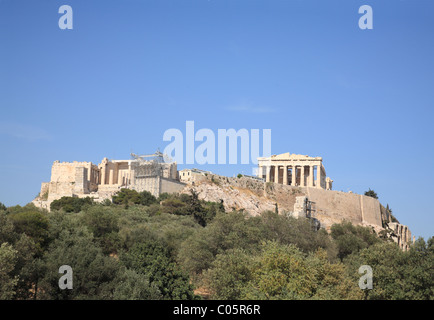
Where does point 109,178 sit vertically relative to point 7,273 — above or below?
above

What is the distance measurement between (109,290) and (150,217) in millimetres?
25164

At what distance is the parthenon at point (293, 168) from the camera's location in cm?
7819

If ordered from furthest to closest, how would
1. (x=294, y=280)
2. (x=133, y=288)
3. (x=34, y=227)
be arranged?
1. (x=34, y=227)
2. (x=133, y=288)
3. (x=294, y=280)

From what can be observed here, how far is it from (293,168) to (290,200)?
744 centimetres

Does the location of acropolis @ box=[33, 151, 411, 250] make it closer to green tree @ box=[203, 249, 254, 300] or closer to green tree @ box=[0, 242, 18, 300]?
green tree @ box=[203, 249, 254, 300]

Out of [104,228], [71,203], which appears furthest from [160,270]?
[71,203]

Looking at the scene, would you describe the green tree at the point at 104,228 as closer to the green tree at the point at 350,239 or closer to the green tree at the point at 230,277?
the green tree at the point at 230,277

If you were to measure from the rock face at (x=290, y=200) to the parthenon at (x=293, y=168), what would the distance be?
420 centimetres

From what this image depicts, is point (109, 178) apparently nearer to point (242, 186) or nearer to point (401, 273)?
point (242, 186)

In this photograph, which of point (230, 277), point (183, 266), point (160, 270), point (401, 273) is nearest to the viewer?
point (230, 277)

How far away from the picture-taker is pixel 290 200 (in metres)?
72.4

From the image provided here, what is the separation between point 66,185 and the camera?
6556cm

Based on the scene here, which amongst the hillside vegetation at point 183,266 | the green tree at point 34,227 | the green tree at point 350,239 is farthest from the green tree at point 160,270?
the green tree at point 350,239
